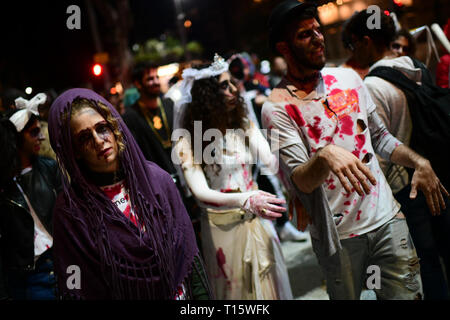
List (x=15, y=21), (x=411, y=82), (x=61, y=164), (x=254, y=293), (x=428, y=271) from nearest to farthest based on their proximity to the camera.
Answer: (x=61, y=164)
(x=411, y=82)
(x=428, y=271)
(x=254, y=293)
(x=15, y=21)

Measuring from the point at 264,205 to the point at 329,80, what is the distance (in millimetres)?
845

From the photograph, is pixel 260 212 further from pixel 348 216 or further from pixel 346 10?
pixel 346 10

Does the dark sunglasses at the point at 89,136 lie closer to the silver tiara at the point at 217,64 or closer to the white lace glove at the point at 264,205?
the white lace glove at the point at 264,205

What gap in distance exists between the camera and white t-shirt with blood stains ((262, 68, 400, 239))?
2.26 m

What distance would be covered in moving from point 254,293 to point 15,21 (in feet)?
37.6

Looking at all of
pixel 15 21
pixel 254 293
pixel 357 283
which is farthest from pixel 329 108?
pixel 15 21

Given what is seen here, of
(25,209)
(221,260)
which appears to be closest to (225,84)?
(221,260)

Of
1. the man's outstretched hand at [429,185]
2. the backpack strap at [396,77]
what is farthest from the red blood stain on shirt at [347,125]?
the backpack strap at [396,77]

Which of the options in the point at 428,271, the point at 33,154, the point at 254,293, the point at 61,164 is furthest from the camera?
the point at 33,154

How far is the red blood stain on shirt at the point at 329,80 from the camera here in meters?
2.31

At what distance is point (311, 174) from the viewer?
6.82ft

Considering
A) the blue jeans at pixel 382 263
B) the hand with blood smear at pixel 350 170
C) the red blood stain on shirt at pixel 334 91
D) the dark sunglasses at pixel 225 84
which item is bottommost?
the blue jeans at pixel 382 263

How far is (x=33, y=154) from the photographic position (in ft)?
12.3

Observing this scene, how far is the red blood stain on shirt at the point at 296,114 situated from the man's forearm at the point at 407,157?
1.80 feet
